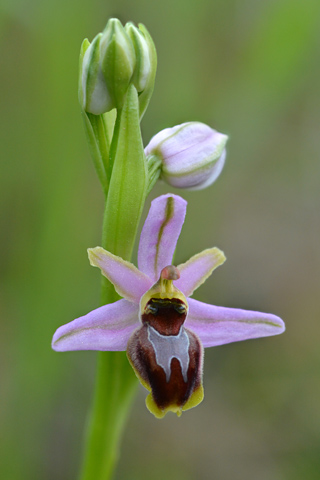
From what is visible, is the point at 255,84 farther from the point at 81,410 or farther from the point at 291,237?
the point at 81,410

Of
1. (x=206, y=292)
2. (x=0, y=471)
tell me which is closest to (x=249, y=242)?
(x=206, y=292)

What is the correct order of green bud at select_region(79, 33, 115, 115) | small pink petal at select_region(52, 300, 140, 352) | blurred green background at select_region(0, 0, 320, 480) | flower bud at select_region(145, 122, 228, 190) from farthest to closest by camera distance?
blurred green background at select_region(0, 0, 320, 480), flower bud at select_region(145, 122, 228, 190), green bud at select_region(79, 33, 115, 115), small pink petal at select_region(52, 300, 140, 352)

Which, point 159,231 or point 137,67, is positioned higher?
point 137,67

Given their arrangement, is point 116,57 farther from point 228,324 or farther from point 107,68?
point 228,324

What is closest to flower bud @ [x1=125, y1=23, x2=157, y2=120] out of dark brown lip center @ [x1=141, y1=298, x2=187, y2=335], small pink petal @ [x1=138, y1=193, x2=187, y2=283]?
small pink petal @ [x1=138, y1=193, x2=187, y2=283]

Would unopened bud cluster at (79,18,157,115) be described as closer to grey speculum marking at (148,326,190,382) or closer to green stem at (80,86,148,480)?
green stem at (80,86,148,480)
